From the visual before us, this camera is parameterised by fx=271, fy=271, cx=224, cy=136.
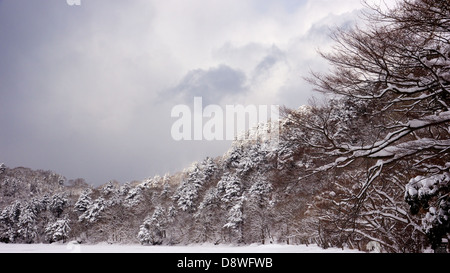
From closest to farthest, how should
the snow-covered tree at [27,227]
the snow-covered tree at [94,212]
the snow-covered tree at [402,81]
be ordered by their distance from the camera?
the snow-covered tree at [402,81]
the snow-covered tree at [27,227]
the snow-covered tree at [94,212]

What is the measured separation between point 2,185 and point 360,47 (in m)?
114

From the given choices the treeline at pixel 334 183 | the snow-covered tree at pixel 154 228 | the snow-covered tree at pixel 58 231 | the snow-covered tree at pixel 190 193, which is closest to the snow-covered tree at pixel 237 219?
the treeline at pixel 334 183

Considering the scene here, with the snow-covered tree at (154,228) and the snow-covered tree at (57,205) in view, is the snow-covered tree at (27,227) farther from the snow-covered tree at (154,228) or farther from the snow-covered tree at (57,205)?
the snow-covered tree at (154,228)

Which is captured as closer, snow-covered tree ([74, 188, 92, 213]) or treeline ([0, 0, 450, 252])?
treeline ([0, 0, 450, 252])

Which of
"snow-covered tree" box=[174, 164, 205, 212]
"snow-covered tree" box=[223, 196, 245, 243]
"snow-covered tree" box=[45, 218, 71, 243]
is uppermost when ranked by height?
"snow-covered tree" box=[174, 164, 205, 212]

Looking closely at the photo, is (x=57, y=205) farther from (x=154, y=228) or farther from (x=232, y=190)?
(x=232, y=190)

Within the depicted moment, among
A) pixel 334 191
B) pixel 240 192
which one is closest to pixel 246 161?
pixel 240 192

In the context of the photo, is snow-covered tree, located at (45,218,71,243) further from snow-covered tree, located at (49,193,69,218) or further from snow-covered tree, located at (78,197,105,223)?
snow-covered tree, located at (49,193,69,218)

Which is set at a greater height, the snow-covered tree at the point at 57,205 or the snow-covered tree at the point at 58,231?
the snow-covered tree at the point at 57,205

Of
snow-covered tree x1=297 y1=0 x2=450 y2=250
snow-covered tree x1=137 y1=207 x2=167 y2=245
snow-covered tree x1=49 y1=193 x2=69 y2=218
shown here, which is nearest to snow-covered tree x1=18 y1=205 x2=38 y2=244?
snow-covered tree x1=49 y1=193 x2=69 y2=218

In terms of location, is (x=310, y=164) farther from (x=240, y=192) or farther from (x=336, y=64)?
(x=240, y=192)

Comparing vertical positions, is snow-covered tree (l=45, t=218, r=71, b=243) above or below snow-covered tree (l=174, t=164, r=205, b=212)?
below
